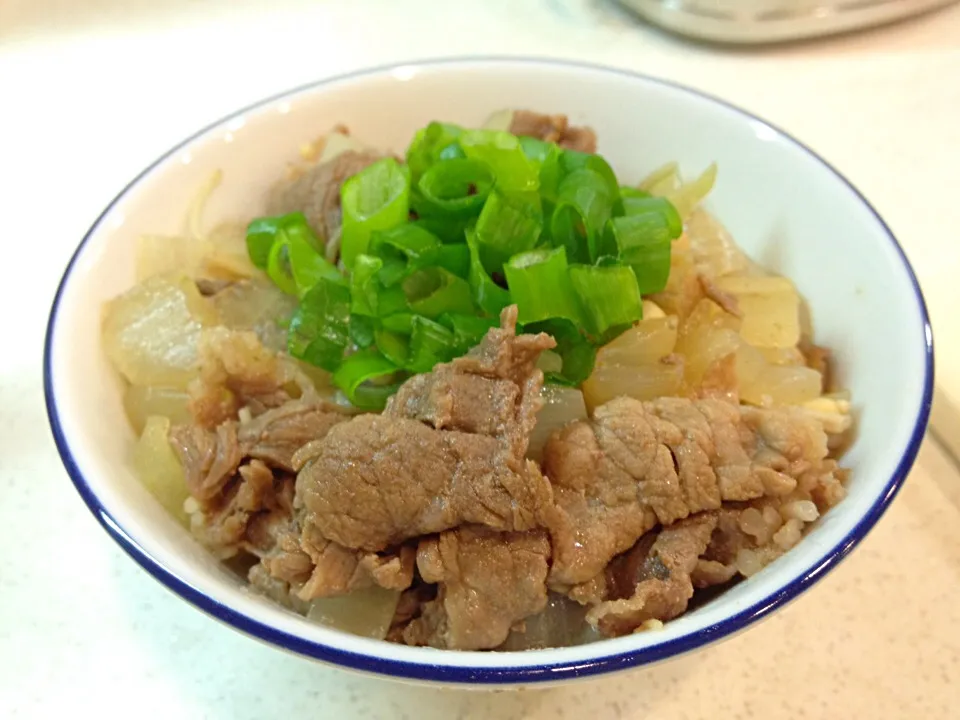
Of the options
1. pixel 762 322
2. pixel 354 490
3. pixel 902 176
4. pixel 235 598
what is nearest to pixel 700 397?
pixel 762 322

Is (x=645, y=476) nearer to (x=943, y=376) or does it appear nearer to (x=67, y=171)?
(x=943, y=376)

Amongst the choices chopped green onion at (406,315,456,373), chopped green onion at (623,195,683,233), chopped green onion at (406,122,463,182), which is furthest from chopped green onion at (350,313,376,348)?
chopped green onion at (623,195,683,233)

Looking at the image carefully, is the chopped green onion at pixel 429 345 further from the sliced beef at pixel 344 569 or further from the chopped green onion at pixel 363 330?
the sliced beef at pixel 344 569

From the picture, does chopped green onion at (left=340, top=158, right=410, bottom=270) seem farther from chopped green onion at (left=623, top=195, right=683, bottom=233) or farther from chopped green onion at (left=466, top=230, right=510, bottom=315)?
chopped green onion at (left=623, top=195, right=683, bottom=233)

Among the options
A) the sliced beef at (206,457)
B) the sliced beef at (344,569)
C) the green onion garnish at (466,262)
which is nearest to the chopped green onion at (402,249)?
the green onion garnish at (466,262)

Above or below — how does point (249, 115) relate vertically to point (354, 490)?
above
